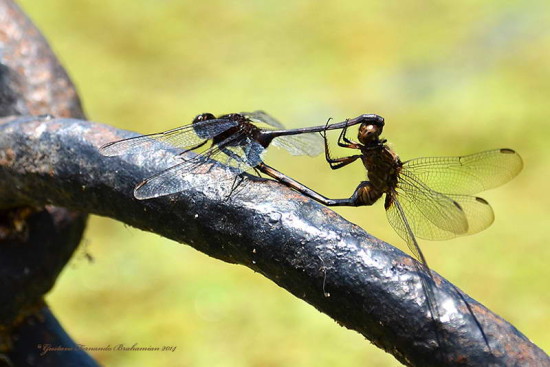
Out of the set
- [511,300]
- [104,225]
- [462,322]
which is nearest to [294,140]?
[462,322]

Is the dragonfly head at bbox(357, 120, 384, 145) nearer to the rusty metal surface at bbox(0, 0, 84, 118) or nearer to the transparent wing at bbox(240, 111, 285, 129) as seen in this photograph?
the transparent wing at bbox(240, 111, 285, 129)

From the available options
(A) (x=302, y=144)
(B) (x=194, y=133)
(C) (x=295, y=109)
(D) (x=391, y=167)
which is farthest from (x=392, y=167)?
(C) (x=295, y=109)

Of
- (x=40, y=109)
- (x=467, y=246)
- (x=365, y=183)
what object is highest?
(x=467, y=246)

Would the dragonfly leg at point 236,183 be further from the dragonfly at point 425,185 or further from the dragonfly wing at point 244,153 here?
the dragonfly at point 425,185

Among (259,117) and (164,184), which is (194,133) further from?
(164,184)

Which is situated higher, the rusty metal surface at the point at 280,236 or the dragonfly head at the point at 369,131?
A: the dragonfly head at the point at 369,131

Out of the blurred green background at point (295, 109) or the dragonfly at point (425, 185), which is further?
the blurred green background at point (295, 109)

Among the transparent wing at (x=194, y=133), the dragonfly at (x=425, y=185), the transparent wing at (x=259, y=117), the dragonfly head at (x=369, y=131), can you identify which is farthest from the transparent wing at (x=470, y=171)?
the transparent wing at (x=194, y=133)

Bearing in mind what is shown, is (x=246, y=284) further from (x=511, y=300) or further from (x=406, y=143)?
(x=406, y=143)
